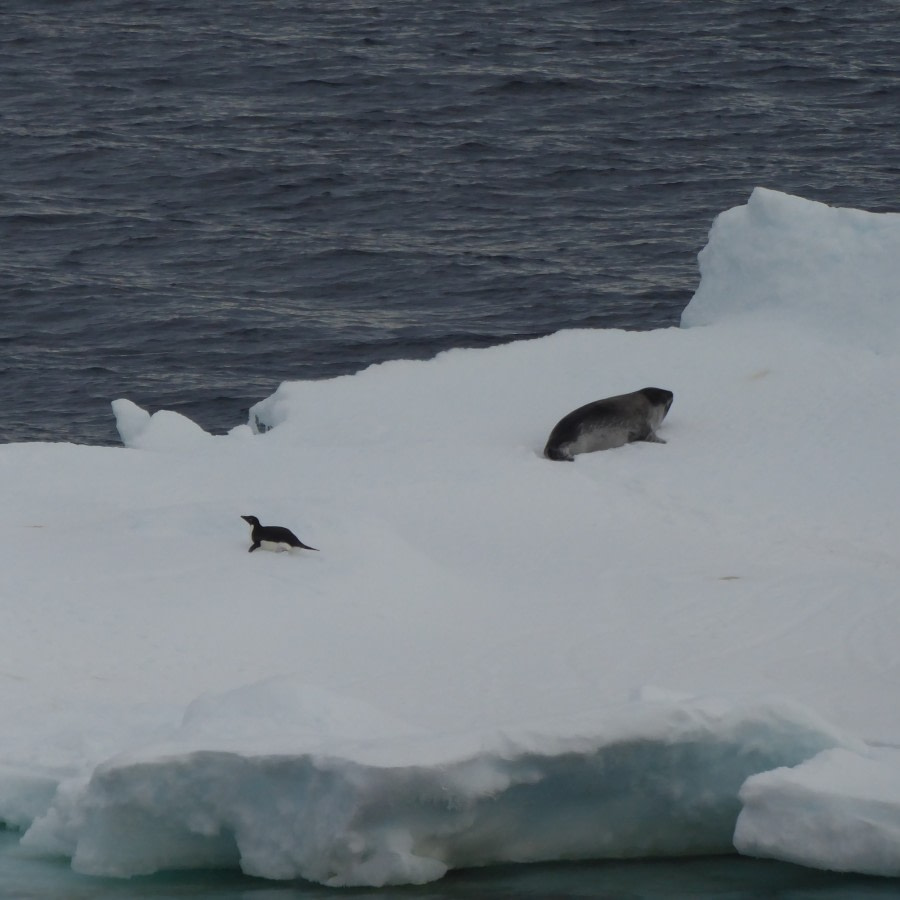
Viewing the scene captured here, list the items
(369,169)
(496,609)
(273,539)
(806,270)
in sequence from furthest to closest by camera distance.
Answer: (369,169) → (806,270) → (273,539) → (496,609)

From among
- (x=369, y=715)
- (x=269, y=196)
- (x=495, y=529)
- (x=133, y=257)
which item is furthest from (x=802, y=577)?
(x=269, y=196)

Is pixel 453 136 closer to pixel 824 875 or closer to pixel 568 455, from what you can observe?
pixel 568 455

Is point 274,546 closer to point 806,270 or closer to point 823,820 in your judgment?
point 823,820

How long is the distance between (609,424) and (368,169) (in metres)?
13.2

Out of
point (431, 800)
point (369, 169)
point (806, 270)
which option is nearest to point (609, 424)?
Result: point (806, 270)

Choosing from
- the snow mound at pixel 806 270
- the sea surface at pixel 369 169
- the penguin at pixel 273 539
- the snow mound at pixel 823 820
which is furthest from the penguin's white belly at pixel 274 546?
the sea surface at pixel 369 169

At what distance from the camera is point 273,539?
9.56 metres

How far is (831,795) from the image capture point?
242 inches

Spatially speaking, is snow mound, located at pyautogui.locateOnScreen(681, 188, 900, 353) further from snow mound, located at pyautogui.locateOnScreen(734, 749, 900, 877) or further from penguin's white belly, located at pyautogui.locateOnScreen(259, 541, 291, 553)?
snow mound, located at pyautogui.locateOnScreen(734, 749, 900, 877)

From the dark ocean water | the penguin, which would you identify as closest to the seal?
the penguin

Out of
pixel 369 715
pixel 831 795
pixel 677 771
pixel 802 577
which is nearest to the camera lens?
pixel 831 795

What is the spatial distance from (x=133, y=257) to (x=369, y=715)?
15367 millimetres

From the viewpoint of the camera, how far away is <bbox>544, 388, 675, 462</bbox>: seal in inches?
462

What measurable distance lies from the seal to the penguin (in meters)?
2.55
